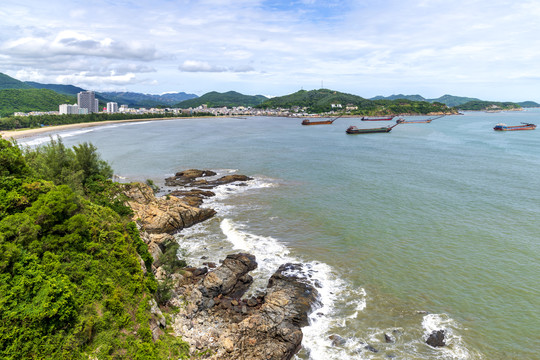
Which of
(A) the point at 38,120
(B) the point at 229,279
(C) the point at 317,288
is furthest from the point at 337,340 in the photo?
(A) the point at 38,120

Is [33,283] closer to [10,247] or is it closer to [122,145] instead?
[10,247]

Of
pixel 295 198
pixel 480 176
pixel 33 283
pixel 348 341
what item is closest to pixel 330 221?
pixel 295 198

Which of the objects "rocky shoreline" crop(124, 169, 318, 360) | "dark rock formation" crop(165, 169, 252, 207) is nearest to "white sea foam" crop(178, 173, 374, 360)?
"rocky shoreline" crop(124, 169, 318, 360)

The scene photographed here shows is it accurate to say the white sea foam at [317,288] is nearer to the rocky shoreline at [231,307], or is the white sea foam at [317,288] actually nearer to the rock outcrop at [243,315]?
the rocky shoreline at [231,307]

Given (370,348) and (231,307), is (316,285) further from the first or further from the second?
(231,307)

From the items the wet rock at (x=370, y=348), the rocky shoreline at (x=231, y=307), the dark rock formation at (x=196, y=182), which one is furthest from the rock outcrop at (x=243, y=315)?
the dark rock formation at (x=196, y=182)

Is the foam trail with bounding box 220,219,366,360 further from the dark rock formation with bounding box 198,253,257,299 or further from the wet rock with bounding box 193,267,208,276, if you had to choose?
the wet rock with bounding box 193,267,208,276
